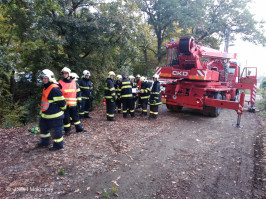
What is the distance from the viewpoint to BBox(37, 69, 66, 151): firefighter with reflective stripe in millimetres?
4285

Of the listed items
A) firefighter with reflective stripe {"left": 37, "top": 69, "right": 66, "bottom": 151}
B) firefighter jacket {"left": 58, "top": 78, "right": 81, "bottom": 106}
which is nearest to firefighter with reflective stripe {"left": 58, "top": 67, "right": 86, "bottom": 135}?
firefighter jacket {"left": 58, "top": 78, "right": 81, "bottom": 106}

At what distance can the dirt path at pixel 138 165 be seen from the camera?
3.16 meters

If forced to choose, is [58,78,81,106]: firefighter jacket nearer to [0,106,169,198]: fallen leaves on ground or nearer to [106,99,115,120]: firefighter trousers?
[0,106,169,198]: fallen leaves on ground

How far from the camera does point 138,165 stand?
3.99 meters

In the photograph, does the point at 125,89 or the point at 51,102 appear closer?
the point at 51,102

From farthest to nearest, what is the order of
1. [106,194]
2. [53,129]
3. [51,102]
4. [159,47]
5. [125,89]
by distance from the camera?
[159,47]
[125,89]
[53,129]
[51,102]
[106,194]

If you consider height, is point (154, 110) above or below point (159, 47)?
below

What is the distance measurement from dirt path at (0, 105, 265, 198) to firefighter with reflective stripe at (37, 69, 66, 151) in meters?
0.48

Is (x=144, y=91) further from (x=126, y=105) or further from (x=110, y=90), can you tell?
(x=110, y=90)

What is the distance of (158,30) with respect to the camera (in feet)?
62.0

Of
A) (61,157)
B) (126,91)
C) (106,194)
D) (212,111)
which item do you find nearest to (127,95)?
(126,91)

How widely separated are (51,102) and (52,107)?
0.38ft

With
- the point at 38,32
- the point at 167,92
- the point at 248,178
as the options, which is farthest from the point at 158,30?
the point at 248,178

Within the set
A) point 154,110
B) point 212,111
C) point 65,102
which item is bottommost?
point 212,111
